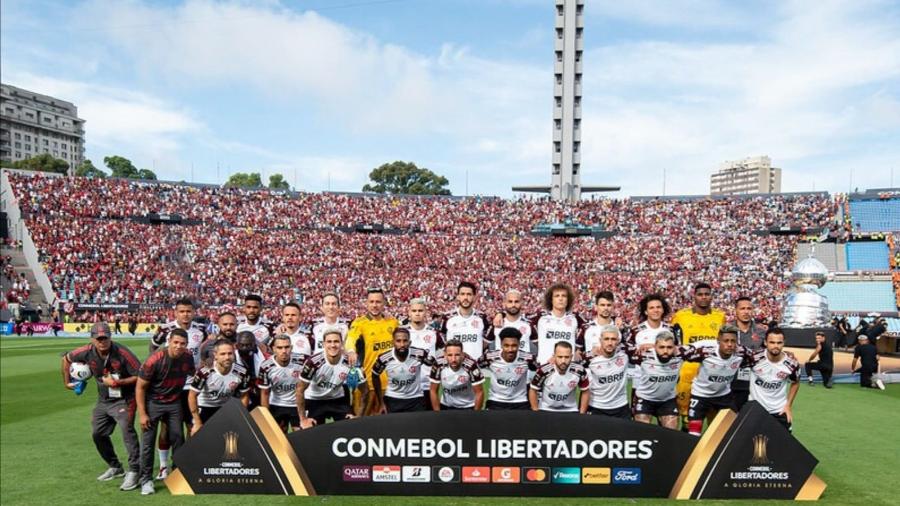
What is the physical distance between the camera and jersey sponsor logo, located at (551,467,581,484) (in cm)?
653

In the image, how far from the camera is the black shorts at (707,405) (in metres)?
7.46

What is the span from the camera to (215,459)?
6.61 metres

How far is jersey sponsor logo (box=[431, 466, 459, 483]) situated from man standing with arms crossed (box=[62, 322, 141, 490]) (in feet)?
11.7

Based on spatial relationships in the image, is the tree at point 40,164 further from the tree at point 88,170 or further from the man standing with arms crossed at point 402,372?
the man standing with arms crossed at point 402,372

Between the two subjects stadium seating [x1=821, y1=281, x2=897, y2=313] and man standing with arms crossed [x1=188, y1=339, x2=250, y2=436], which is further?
stadium seating [x1=821, y1=281, x2=897, y2=313]

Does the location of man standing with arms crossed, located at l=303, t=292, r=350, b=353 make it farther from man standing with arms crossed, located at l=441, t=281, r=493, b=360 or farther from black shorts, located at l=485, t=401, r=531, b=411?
black shorts, located at l=485, t=401, r=531, b=411

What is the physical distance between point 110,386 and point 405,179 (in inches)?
3590

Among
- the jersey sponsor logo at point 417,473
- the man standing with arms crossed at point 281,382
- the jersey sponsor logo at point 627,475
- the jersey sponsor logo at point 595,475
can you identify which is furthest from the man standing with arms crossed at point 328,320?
the jersey sponsor logo at point 627,475

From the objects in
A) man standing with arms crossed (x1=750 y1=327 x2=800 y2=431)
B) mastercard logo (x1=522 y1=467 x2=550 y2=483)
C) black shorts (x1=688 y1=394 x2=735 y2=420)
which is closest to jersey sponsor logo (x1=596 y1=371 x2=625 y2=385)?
black shorts (x1=688 y1=394 x2=735 y2=420)

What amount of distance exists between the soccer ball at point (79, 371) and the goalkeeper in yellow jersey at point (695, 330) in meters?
7.49

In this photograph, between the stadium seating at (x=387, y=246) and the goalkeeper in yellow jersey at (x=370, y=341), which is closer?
the goalkeeper in yellow jersey at (x=370, y=341)

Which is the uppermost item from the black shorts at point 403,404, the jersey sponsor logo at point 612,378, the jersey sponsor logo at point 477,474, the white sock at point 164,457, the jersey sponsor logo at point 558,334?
the jersey sponsor logo at point 558,334

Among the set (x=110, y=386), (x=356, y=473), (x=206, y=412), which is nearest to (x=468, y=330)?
(x=356, y=473)

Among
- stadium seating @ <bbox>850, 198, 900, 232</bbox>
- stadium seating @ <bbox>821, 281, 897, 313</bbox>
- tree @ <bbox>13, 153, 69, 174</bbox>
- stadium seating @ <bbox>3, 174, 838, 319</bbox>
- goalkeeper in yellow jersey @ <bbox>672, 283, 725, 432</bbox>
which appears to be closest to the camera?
goalkeeper in yellow jersey @ <bbox>672, 283, 725, 432</bbox>
